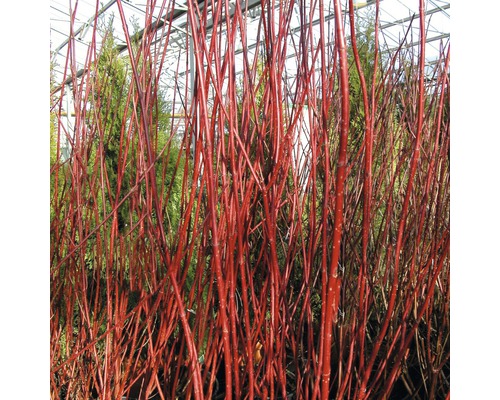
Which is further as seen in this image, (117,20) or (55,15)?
(55,15)

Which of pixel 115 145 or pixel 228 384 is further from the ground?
pixel 115 145

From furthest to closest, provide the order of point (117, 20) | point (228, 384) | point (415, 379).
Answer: point (117, 20)
point (415, 379)
point (228, 384)

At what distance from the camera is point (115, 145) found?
2381 millimetres
